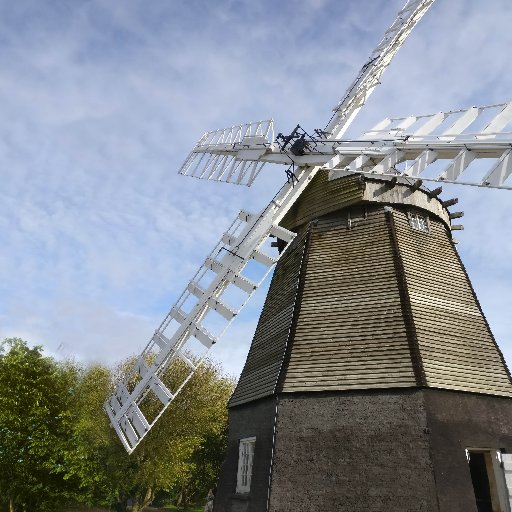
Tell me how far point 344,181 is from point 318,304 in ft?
12.7

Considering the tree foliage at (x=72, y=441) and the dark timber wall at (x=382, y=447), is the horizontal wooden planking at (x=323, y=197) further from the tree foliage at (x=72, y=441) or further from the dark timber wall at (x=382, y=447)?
the tree foliage at (x=72, y=441)

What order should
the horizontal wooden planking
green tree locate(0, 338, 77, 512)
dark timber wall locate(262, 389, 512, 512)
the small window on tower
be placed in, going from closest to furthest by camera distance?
dark timber wall locate(262, 389, 512, 512) < the horizontal wooden planking < the small window on tower < green tree locate(0, 338, 77, 512)

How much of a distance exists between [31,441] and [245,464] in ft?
45.3

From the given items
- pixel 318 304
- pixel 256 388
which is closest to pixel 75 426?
pixel 256 388

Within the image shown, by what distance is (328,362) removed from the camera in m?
10.8

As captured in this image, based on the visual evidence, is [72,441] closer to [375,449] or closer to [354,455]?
[354,455]

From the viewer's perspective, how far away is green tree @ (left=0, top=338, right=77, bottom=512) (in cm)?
2045

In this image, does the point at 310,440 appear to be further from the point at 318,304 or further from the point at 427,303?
the point at 427,303

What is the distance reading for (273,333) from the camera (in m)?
12.8

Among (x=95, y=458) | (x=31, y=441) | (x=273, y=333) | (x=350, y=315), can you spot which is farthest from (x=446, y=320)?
(x=31, y=441)

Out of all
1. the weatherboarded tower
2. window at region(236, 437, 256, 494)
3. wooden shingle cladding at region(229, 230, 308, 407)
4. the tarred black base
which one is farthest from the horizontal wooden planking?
window at region(236, 437, 256, 494)

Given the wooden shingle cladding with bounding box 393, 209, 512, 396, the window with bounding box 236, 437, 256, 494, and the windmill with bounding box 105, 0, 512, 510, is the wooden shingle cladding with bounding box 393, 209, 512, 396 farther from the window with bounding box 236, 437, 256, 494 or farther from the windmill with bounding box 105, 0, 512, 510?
the window with bounding box 236, 437, 256, 494

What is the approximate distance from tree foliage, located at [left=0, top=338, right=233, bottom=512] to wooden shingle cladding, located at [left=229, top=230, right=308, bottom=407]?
1178 cm

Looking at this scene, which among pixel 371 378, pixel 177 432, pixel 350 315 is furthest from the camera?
pixel 177 432
